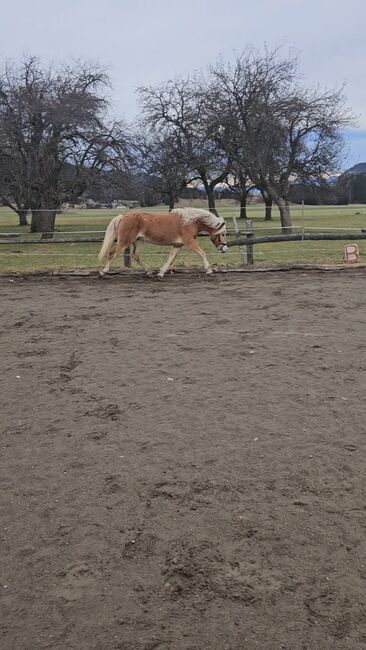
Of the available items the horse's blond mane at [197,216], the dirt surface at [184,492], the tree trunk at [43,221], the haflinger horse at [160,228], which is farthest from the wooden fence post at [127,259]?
the tree trunk at [43,221]

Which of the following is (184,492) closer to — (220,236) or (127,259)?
(220,236)

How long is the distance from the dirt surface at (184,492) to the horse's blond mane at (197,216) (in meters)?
4.02

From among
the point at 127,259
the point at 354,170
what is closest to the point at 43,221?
the point at 127,259

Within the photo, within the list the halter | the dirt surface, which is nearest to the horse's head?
the halter

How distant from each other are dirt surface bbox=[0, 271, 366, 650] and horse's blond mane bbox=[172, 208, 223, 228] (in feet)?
13.2

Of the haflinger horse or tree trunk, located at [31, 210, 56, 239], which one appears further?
tree trunk, located at [31, 210, 56, 239]

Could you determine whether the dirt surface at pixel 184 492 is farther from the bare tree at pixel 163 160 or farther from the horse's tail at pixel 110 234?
the bare tree at pixel 163 160

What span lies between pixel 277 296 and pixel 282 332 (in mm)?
2074

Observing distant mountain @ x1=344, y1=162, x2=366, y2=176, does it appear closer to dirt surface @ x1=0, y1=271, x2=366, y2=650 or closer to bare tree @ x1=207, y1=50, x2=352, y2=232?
bare tree @ x1=207, y1=50, x2=352, y2=232

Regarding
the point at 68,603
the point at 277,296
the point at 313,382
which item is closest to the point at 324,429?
the point at 313,382

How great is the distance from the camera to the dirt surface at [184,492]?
1.83 metres

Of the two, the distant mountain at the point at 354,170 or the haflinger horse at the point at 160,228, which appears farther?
the distant mountain at the point at 354,170

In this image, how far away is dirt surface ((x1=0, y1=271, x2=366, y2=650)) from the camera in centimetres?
183

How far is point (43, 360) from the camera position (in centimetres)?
494
